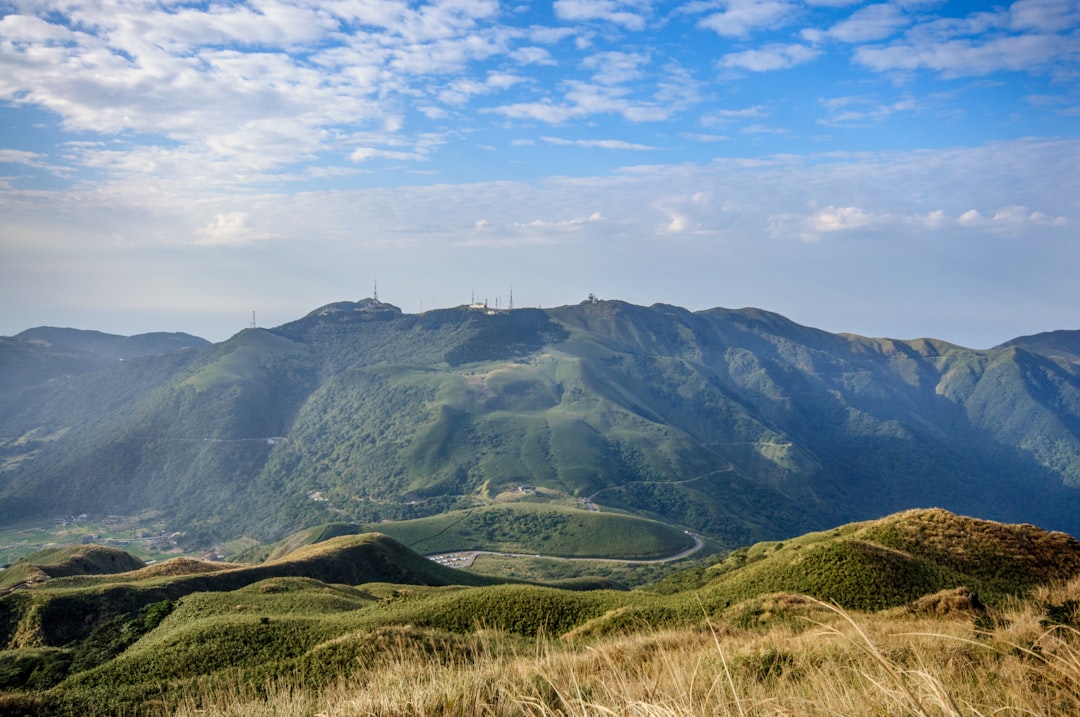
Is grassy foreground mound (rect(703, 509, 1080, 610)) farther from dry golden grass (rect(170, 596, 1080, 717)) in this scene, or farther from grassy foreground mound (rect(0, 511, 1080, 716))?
dry golden grass (rect(170, 596, 1080, 717))

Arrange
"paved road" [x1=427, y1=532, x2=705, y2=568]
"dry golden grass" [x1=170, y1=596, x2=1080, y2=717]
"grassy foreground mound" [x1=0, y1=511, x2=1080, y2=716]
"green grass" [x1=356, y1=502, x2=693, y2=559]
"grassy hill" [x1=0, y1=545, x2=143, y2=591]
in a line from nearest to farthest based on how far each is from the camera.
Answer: "dry golden grass" [x1=170, y1=596, x2=1080, y2=717]
"grassy foreground mound" [x1=0, y1=511, x2=1080, y2=716]
"grassy hill" [x1=0, y1=545, x2=143, y2=591]
"paved road" [x1=427, y1=532, x2=705, y2=568]
"green grass" [x1=356, y1=502, x2=693, y2=559]

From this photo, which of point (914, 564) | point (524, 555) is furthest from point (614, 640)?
point (524, 555)

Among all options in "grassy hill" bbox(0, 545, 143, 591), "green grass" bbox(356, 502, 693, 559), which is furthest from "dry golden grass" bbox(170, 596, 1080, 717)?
"green grass" bbox(356, 502, 693, 559)

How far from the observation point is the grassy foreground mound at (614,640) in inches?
304

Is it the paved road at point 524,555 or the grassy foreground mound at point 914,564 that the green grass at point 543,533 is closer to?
the paved road at point 524,555

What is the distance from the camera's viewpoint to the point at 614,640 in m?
18.8

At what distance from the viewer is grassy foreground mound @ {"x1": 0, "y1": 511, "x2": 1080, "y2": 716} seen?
7730mm

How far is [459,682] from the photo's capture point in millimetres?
9133

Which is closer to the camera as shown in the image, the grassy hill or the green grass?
the grassy hill

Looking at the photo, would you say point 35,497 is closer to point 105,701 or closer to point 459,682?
point 105,701

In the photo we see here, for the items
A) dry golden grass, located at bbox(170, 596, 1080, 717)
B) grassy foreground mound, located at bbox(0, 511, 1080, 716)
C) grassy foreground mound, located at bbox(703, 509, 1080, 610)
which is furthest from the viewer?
grassy foreground mound, located at bbox(703, 509, 1080, 610)

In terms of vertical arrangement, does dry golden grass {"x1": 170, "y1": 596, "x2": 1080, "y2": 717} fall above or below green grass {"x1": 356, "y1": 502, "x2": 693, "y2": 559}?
above

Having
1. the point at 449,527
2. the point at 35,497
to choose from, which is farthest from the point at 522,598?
the point at 35,497

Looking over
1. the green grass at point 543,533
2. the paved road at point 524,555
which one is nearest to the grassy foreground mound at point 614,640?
the paved road at point 524,555
